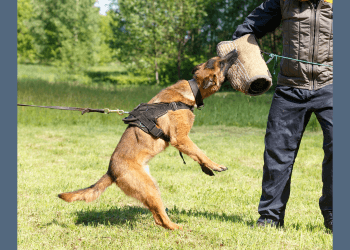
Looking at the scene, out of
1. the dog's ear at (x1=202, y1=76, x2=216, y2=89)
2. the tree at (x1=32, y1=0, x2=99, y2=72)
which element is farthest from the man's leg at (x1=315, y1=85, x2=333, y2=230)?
the tree at (x1=32, y1=0, x2=99, y2=72)

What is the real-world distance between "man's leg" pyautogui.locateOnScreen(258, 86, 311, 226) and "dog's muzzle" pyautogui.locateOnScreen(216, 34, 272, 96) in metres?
0.29

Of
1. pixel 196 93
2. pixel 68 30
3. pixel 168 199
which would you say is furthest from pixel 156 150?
pixel 68 30

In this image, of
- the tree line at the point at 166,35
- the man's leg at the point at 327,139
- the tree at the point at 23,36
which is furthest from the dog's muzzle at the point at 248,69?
the tree at the point at 23,36

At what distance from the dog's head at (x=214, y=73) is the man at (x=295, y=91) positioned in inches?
14.4

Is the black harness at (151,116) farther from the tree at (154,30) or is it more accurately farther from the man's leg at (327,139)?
the tree at (154,30)

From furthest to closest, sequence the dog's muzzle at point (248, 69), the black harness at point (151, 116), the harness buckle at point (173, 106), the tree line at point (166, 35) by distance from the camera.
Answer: the tree line at point (166, 35) < the harness buckle at point (173, 106) < the black harness at point (151, 116) < the dog's muzzle at point (248, 69)

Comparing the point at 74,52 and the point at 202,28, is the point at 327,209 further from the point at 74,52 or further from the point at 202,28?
the point at 74,52

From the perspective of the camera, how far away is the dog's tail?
330cm

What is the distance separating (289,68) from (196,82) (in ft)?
3.45

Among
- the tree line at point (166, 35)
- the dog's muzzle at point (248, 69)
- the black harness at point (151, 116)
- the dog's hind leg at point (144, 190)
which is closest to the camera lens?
the dog's hind leg at point (144, 190)

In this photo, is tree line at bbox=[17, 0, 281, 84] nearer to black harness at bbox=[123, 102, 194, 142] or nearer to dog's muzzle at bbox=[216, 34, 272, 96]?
dog's muzzle at bbox=[216, 34, 272, 96]

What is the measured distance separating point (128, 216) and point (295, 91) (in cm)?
257

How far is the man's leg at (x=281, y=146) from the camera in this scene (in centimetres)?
353

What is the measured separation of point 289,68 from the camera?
136 inches
